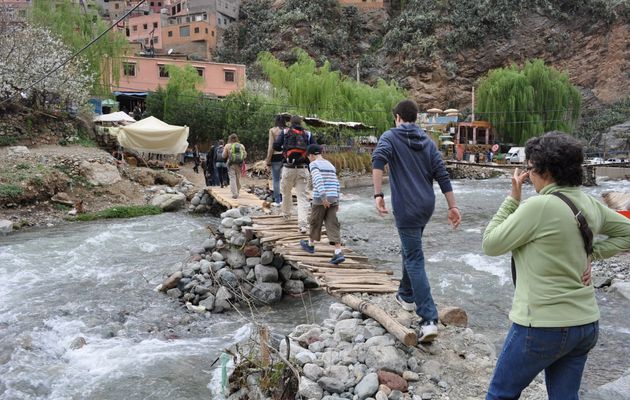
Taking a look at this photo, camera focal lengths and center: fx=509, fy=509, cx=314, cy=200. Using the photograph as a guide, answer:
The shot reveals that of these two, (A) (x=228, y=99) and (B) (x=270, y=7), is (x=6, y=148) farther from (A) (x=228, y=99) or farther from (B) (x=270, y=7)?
(B) (x=270, y=7)

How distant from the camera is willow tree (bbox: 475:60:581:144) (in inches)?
1547

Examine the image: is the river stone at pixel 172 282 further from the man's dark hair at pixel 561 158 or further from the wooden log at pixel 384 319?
the man's dark hair at pixel 561 158

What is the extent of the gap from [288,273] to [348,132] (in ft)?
79.6

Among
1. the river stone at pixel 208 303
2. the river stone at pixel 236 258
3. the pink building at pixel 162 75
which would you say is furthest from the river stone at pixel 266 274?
the pink building at pixel 162 75

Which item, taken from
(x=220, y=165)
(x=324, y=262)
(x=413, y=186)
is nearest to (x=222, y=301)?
(x=324, y=262)

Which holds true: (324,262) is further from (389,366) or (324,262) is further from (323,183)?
(389,366)

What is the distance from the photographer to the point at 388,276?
6773 millimetres

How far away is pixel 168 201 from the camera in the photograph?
18000mm

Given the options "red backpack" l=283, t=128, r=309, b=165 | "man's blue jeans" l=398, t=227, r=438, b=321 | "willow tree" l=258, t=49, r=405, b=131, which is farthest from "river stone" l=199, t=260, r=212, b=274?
"willow tree" l=258, t=49, r=405, b=131

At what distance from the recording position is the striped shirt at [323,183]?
275 inches

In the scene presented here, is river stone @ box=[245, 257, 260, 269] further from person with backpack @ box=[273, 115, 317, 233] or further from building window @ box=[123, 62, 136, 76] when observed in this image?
building window @ box=[123, 62, 136, 76]

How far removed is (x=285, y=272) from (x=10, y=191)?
11.5m

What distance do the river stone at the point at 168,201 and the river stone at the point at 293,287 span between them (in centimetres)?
1029

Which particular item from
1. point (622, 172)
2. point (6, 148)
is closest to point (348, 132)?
point (622, 172)
